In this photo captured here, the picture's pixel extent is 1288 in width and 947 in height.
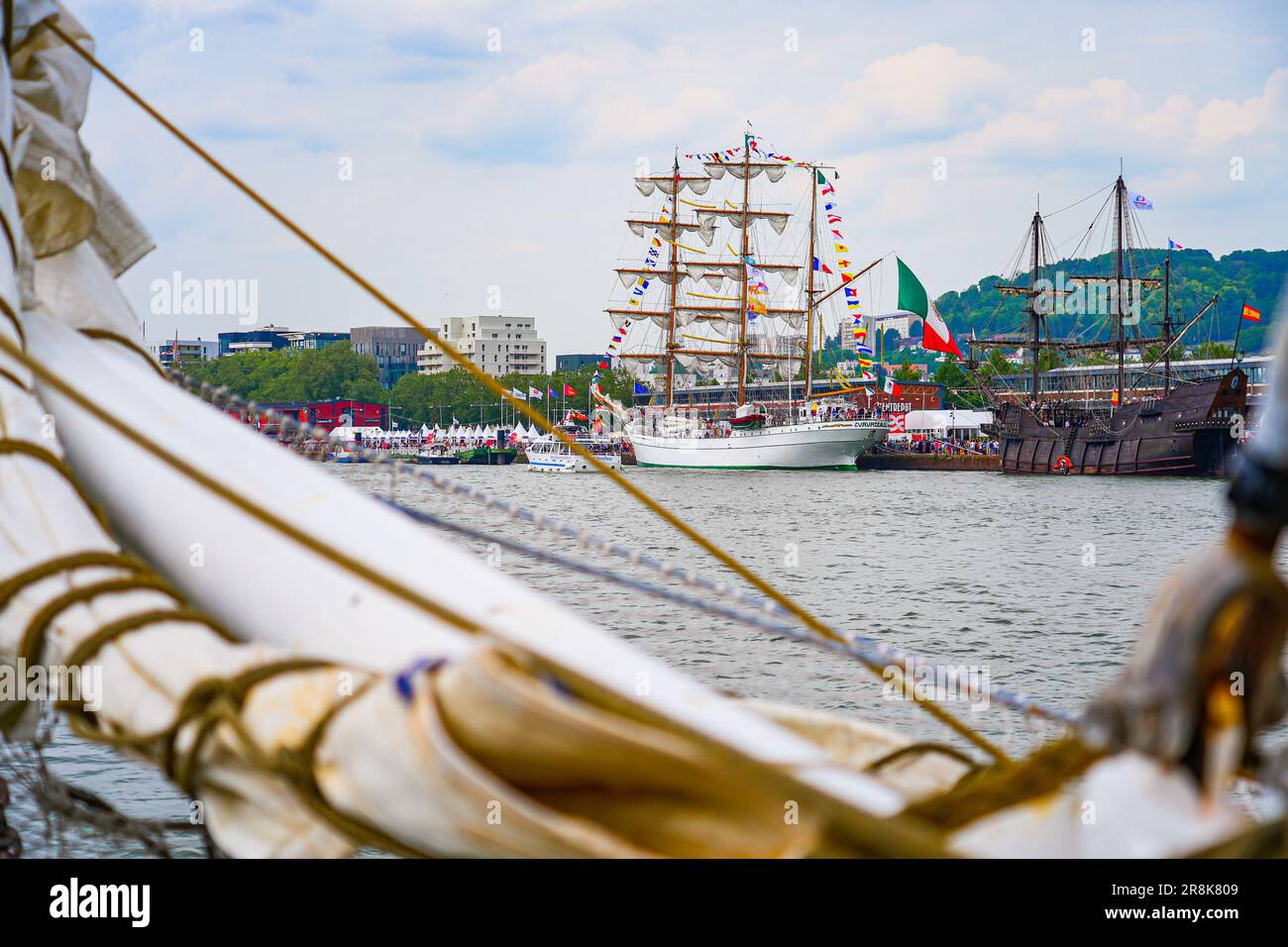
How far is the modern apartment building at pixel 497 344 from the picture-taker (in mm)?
165625

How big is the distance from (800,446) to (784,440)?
116 centimetres

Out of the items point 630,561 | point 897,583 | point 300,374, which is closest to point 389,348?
point 300,374

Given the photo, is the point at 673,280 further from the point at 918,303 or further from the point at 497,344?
the point at 497,344

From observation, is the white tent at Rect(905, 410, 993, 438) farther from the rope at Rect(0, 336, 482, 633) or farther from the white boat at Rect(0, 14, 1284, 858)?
the rope at Rect(0, 336, 482, 633)

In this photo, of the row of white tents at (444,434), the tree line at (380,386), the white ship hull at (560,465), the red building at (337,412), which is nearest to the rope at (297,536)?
the white ship hull at (560,465)

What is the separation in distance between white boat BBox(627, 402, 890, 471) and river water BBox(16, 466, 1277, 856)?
22.4m

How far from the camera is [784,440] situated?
82.2m

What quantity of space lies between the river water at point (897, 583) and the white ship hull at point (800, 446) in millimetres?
22377

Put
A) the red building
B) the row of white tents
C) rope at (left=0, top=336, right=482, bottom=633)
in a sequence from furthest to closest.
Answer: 1. the red building
2. the row of white tents
3. rope at (left=0, top=336, right=482, bottom=633)

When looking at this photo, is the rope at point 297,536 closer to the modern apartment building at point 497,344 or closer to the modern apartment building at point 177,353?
the modern apartment building at point 177,353

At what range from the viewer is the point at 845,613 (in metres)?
22.2

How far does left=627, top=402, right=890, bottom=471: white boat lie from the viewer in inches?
3236

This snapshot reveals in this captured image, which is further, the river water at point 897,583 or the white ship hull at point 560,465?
the white ship hull at point 560,465

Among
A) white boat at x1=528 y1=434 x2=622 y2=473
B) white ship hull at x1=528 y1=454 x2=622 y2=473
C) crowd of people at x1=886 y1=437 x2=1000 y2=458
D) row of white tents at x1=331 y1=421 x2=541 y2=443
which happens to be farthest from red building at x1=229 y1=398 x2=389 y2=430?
crowd of people at x1=886 y1=437 x2=1000 y2=458
